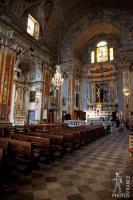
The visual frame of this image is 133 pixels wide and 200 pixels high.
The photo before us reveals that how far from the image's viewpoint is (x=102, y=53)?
21.8 metres

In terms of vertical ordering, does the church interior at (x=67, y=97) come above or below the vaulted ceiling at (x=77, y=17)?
below

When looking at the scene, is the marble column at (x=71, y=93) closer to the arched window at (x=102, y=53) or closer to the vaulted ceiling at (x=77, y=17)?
the vaulted ceiling at (x=77, y=17)

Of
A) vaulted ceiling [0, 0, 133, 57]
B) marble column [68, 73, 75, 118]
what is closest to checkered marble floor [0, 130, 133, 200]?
vaulted ceiling [0, 0, 133, 57]

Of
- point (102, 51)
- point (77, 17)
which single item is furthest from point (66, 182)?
point (102, 51)

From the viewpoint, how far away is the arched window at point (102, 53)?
2127cm

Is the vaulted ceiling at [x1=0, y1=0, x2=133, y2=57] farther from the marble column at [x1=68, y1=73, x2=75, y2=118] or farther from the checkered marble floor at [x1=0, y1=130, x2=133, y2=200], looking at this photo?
the checkered marble floor at [x1=0, y1=130, x2=133, y2=200]

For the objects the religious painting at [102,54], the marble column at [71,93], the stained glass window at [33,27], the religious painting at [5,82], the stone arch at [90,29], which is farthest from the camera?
the religious painting at [102,54]

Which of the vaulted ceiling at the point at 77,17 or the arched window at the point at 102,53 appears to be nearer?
the vaulted ceiling at the point at 77,17

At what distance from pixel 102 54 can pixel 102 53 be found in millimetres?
140

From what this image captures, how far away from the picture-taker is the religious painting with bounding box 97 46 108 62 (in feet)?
70.5

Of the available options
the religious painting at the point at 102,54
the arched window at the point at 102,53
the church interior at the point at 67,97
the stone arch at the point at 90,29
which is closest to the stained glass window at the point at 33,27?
the church interior at the point at 67,97

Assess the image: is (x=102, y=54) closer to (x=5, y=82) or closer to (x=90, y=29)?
(x=90, y=29)

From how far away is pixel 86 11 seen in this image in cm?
1916

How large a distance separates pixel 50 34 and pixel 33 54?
4607 mm
